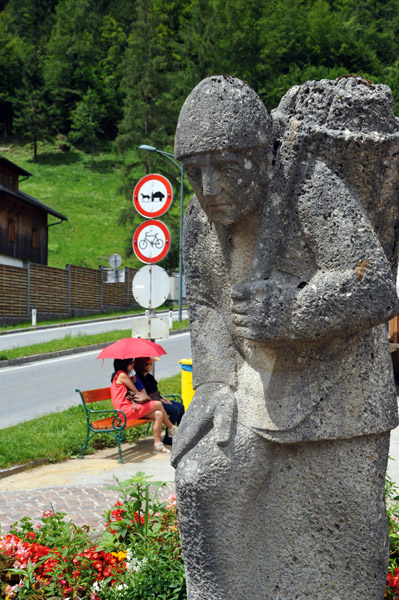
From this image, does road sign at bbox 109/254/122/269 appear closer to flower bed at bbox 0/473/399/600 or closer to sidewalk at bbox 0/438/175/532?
sidewalk at bbox 0/438/175/532

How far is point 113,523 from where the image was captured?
452 centimetres

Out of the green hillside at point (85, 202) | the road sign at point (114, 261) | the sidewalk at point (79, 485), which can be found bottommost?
the sidewalk at point (79, 485)

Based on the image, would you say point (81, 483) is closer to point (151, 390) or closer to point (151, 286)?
point (151, 390)

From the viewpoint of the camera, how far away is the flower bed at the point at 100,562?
375 cm

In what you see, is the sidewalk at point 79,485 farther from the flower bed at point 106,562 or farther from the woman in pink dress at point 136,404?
the flower bed at point 106,562

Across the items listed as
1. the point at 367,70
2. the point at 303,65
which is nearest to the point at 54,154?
the point at 303,65

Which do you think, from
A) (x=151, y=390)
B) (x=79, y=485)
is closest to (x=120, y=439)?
(x=151, y=390)

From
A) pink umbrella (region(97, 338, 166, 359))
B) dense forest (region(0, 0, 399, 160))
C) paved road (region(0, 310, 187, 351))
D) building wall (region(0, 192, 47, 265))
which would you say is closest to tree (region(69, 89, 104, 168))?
dense forest (region(0, 0, 399, 160))

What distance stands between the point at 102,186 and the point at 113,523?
177 ft

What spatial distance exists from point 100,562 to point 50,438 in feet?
16.6

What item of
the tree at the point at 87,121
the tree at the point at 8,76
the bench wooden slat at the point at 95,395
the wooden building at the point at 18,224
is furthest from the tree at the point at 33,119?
the bench wooden slat at the point at 95,395

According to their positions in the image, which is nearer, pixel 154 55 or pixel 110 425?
pixel 110 425

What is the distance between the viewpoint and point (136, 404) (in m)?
8.93

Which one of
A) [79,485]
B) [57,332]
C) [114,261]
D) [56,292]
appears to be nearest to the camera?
[79,485]
